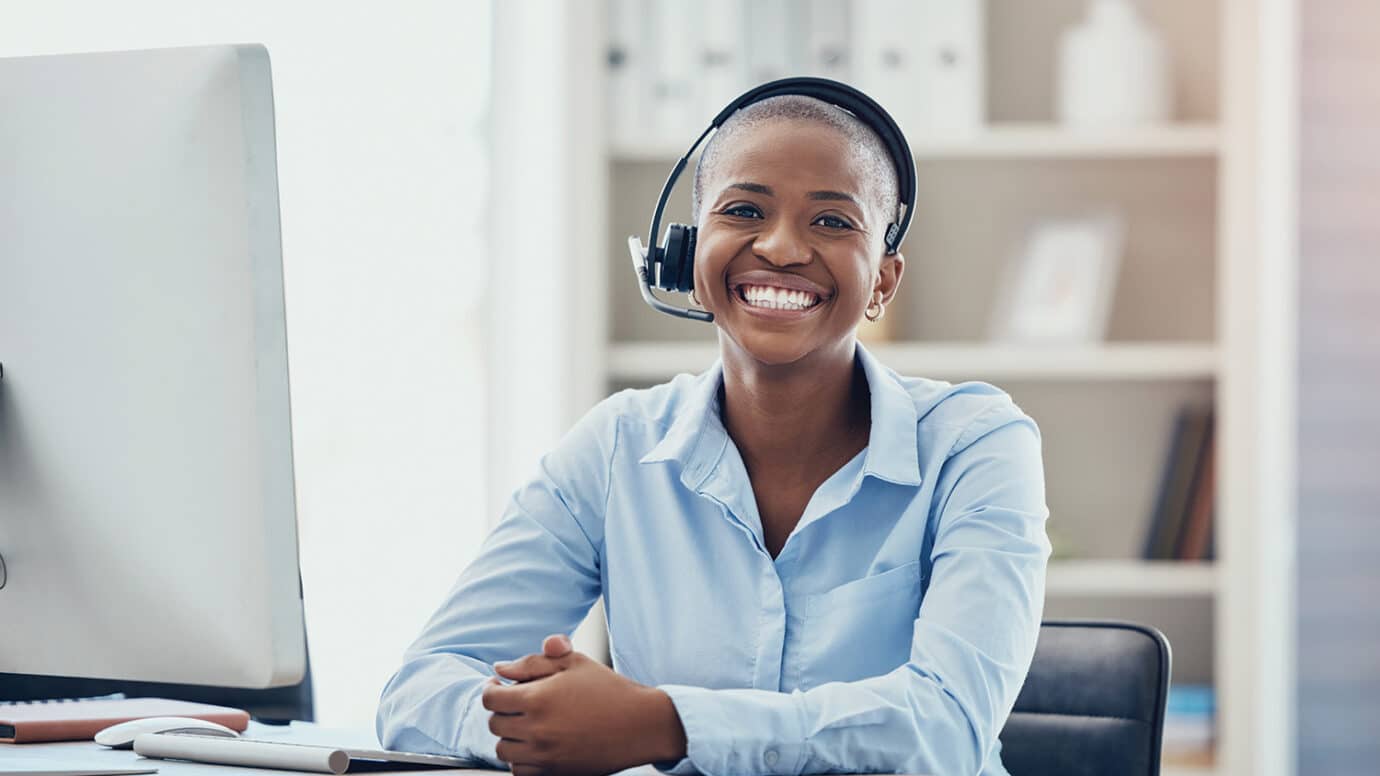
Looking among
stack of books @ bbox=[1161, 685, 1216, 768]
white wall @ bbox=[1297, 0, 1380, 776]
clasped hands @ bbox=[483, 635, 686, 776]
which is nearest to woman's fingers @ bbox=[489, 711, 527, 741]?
clasped hands @ bbox=[483, 635, 686, 776]

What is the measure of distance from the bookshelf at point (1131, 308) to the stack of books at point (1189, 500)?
0.03 meters

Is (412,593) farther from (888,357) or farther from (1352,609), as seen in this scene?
(1352,609)

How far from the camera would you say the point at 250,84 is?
0.87 m

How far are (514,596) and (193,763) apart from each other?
33cm

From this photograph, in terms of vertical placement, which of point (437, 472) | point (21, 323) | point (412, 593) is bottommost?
point (412, 593)

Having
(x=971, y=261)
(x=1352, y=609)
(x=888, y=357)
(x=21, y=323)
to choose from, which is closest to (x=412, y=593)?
(x=888, y=357)

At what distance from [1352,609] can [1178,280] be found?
0.72m

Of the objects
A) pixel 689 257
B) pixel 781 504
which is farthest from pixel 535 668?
pixel 689 257

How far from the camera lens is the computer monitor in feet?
2.85

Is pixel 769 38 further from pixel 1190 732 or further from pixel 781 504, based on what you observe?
pixel 781 504

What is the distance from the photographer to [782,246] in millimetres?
1304

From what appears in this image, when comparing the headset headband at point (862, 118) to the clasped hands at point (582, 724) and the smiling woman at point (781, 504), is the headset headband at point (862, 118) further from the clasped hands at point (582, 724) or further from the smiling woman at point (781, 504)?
→ the clasped hands at point (582, 724)

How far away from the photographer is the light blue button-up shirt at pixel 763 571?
112 centimetres

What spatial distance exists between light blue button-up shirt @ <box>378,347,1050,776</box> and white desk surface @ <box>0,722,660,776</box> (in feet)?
0.22
